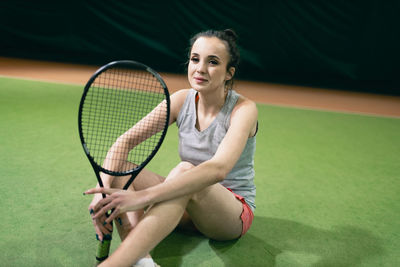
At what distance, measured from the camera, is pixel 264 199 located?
2.42 meters

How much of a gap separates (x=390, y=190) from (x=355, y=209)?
1.56ft

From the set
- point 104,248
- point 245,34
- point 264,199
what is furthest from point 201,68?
point 245,34

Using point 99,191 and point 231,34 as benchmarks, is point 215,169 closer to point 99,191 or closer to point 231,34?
point 99,191

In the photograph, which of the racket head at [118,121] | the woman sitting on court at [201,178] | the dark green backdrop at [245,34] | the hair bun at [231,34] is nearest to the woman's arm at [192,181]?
the woman sitting on court at [201,178]

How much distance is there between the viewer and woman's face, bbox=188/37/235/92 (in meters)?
1.67

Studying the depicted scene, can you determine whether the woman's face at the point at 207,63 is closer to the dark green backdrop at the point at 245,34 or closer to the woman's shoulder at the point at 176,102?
the woman's shoulder at the point at 176,102

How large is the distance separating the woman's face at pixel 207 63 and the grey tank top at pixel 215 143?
0.50 feet

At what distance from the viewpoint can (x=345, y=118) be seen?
489cm

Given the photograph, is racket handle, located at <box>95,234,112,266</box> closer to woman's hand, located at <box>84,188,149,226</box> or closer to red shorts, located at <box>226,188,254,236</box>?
woman's hand, located at <box>84,188,149,226</box>

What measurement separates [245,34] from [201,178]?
6.33 m

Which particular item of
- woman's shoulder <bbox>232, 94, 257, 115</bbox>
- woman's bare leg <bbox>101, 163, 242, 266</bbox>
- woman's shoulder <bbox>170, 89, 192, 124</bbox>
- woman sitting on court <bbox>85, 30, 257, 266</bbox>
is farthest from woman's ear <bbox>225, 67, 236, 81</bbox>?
woman's bare leg <bbox>101, 163, 242, 266</bbox>

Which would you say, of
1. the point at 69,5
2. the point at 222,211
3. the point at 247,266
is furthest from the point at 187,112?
the point at 69,5

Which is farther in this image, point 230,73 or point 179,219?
point 230,73

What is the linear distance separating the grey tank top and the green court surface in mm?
→ 289
